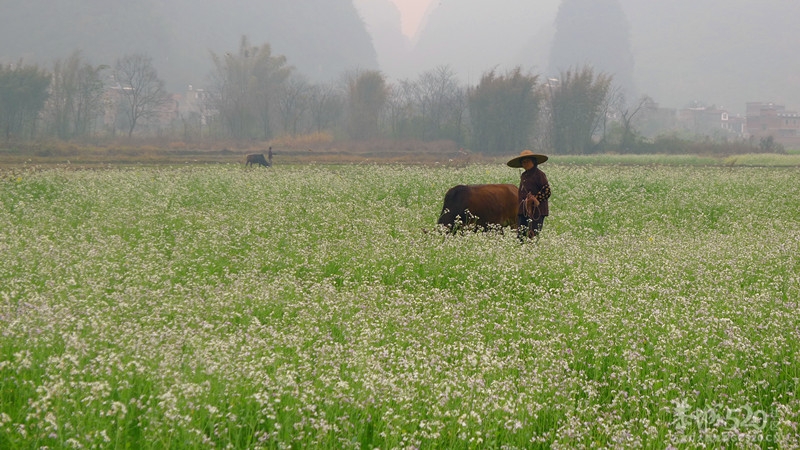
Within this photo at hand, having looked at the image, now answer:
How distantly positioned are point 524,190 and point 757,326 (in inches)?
270

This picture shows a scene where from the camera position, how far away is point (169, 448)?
4.55 metres

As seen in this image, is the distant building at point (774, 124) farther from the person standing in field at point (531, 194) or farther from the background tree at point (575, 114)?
the person standing in field at point (531, 194)

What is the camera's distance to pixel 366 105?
76500 millimetres

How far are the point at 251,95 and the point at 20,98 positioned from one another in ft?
94.1

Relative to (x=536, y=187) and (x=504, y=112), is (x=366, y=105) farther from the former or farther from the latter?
(x=536, y=187)

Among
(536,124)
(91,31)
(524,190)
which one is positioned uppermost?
(91,31)

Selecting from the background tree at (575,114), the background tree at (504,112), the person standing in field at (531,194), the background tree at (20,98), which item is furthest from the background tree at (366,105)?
the person standing in field at (531,194)

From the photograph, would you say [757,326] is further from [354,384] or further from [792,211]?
[792,211]

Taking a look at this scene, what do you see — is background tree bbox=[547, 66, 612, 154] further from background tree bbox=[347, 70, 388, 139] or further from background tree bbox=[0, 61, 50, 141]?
background tree bbox=[0, 61, 50, 141]

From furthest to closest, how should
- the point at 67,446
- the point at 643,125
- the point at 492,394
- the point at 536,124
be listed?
the point at 643,125 → the point at 536,124 → the point at 492,394 → the point at 67,446

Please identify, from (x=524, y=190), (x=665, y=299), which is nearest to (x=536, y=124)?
(x=524, y=190)

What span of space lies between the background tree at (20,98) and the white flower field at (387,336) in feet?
176

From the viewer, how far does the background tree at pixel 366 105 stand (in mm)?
75938

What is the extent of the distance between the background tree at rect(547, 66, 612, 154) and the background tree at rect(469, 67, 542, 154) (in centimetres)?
332
